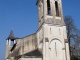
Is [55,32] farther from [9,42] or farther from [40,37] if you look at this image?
[9,42]

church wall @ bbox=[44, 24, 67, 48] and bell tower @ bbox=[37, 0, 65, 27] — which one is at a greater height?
Answer: bell tower @ bbox=[37, 0, 65, 27]

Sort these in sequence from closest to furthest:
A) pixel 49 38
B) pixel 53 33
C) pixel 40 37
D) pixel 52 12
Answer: pixel 49 38 < pixel 53 33 < pixel 40 37 < pixel 52 12

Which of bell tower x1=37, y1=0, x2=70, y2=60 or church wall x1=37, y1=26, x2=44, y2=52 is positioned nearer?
bell tower x1=37, y1=0, x2=70, y2=60

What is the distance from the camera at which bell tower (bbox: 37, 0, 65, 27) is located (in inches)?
797

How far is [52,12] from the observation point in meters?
21.0

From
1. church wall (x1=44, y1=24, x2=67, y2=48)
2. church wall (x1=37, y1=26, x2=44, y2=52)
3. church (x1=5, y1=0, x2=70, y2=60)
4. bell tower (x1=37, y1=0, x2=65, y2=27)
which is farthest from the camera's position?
bell tower (x1=37, y1=0, x2=65, y2=27)

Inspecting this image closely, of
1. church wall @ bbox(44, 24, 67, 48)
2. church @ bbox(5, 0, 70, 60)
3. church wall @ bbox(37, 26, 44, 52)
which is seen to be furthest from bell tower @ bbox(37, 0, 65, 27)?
church wall @ bbox(37, 26, 44, 52)

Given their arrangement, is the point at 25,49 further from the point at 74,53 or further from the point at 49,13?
the point at 74,53

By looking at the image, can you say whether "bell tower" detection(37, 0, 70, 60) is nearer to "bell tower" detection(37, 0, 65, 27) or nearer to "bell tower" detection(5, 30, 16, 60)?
"bell tower" detection(37, 0, 65, 27)

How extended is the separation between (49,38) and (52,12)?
472 cm

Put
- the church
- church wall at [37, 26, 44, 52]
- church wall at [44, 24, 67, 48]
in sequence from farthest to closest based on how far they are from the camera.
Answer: church wall at [37, 26, 44, 52] → church wall at [44, 24, 67, 48] → the church

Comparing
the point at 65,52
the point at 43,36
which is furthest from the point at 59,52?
the point at 43,36

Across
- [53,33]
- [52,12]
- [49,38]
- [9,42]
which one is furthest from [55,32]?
[9,42]

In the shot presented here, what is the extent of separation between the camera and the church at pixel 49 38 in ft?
59.1
